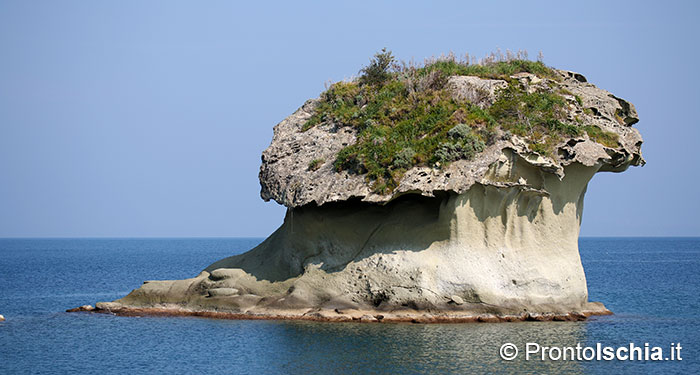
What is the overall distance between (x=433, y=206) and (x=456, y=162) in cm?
226

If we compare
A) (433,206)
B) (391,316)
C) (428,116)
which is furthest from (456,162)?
(391,316)

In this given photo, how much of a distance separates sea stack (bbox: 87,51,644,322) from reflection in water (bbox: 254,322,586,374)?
157 cm

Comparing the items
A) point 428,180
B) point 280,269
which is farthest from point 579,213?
point 280,269

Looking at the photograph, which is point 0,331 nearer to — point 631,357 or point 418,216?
point 418,216

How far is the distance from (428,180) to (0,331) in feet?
57.6

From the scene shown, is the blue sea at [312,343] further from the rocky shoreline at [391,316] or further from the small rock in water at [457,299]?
the small rock in water at [457,299]

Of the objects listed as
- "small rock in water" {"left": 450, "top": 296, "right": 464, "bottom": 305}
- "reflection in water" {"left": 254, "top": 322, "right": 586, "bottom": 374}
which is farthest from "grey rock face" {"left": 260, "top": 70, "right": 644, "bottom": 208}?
"reflection in water" {"left": 254, "top": 322, "right": 586, "bottom": 374}

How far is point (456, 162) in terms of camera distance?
32188 mm

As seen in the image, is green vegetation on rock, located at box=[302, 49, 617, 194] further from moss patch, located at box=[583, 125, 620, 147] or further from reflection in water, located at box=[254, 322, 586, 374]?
reflection in water, located at box=[254, 322, 586, 374]

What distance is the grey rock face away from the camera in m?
32.0

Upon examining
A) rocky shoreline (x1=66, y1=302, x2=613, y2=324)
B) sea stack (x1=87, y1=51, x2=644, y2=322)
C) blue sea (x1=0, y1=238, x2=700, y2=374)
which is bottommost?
blue sea (x1=0, y1=238, x2=700, y2=374)

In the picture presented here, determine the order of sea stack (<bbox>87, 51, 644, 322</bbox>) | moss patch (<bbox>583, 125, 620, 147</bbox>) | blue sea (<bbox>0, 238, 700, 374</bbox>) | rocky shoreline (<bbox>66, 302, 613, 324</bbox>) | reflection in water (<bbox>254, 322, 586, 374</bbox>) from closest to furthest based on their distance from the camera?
reflection in water (<bbox>254, 322, 586, 374</bbox>), blue sea (<bbox>0, 238, 700, 374</bbox>), rocky shoreline (<bbox>66, 302, 613, 324</bbox>), sea stack (<bbox>87, 51, 644, 322</bbox>), moss patch (<bbox>583, 125, 620, 147</bbox>)

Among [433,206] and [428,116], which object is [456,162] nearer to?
[433,206]

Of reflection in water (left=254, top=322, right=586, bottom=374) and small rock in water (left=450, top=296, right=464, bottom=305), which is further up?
small rock in water (left=450, top=296, right=464, bottom=305)
